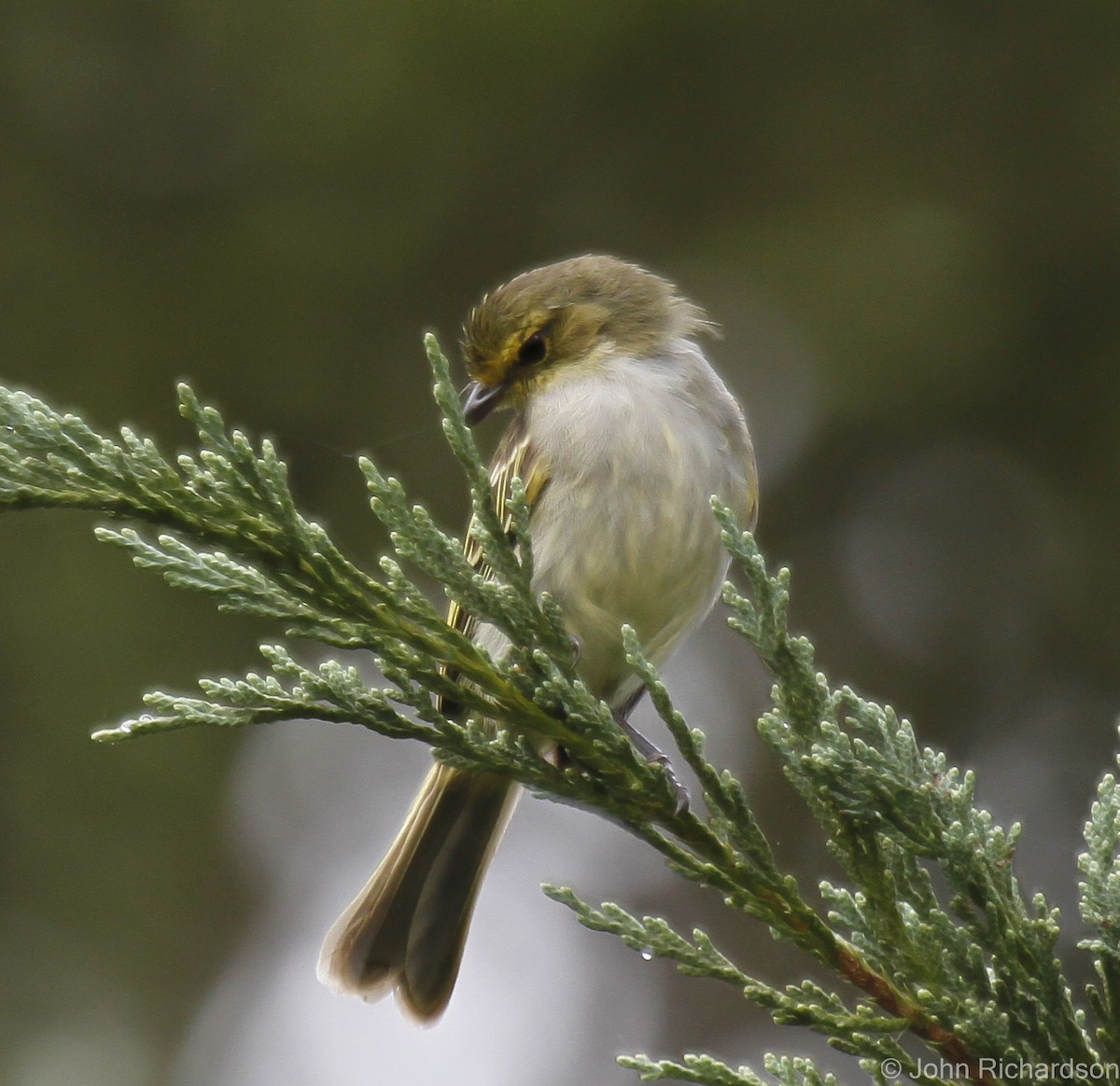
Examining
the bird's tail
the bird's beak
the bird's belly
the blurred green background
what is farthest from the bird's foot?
the blurred green background

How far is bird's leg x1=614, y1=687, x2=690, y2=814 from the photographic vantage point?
2316 mm

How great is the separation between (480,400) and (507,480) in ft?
1.08

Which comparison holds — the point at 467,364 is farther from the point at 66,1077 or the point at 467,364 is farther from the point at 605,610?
the point at 66,1077

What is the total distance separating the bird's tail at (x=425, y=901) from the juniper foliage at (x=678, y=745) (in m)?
1.14

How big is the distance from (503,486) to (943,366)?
8.13ft

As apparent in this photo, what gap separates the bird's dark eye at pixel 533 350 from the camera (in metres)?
3.79

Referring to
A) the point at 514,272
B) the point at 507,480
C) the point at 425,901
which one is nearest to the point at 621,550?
the point at 507,480

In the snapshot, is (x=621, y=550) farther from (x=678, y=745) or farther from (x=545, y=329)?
(x=678, y=745)

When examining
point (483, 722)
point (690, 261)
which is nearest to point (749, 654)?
point (690, 261)

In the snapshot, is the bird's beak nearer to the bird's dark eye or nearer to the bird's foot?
the bird's dark eye

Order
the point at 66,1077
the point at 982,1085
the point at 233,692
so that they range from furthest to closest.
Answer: the point at 66,1077, the point at 233,692, the point at 982,1085

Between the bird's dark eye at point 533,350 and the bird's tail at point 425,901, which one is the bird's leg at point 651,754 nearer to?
the bird's tail at point 425,901

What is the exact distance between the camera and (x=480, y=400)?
12.3 feet

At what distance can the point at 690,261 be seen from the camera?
564 cm
